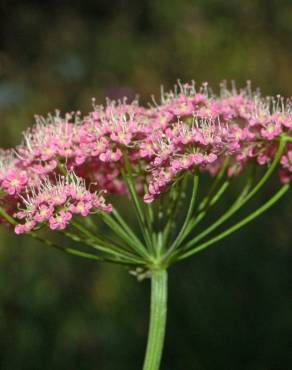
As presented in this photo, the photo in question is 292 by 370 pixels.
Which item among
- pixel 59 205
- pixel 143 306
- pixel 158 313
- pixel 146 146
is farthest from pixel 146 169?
pixel 143 306

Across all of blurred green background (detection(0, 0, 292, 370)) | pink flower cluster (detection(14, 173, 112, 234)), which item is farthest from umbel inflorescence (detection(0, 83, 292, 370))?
blurred green background (detection(0, 0, 292, 370))

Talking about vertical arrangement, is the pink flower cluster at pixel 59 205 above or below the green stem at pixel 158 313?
above

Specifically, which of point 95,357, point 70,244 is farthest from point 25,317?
point 70,244

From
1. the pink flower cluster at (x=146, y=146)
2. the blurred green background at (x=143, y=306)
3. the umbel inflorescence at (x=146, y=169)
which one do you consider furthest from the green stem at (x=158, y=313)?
the blurred green background at (x=143, y=306)

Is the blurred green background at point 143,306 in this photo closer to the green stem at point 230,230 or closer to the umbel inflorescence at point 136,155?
the umbel inflorescence at point 136,155

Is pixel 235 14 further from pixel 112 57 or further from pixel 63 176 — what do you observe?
pixel 63 176

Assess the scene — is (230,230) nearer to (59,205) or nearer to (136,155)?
(136,155)

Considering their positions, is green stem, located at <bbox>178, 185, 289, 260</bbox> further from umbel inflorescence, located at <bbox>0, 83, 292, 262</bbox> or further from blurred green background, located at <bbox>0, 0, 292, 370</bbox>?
blurred green background, located at <bbox>0, 0, 292, 370</bbox>

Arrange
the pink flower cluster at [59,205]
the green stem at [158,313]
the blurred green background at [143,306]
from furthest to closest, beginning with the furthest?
1. the blurred green background at [143,306]
2. the green stem at [158,313]
3. the pink flower cluster at [59,205]
